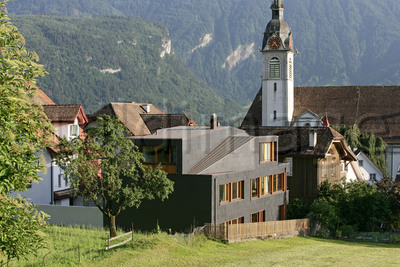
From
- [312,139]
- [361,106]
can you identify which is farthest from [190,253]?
[361,106]

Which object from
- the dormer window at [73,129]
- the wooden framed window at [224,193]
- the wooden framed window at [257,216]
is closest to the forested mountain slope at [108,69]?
the dormer window at [73,129]

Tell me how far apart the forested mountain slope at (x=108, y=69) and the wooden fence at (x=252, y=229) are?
103399 millimetres

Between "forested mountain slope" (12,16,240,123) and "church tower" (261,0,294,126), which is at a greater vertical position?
"forested mountain slope" (12,16,240,123)

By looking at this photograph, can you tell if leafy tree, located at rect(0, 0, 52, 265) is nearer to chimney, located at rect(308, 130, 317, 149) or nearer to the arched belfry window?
chimney, located at rect(308, 130, 317, 149)

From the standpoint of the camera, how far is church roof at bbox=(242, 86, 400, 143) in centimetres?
7012

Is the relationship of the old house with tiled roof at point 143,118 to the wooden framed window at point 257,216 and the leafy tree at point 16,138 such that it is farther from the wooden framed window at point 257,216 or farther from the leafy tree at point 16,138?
the leafy tree at point 16,138

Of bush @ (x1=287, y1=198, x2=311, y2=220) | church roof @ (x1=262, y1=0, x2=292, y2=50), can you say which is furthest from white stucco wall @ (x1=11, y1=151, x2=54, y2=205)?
church roof @ (x1=262, y1=0, x2=292, y2=50)

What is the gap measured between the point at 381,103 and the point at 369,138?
10775 millimetres

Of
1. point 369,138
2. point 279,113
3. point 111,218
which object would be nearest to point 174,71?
point 279,113

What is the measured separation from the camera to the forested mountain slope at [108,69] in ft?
486

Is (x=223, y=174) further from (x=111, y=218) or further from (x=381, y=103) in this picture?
(x=381, y=103)

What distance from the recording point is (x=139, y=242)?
22.6 m

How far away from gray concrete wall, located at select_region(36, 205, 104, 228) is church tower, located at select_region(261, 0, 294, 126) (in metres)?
45.8

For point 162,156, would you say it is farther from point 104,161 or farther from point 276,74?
point 276,74
